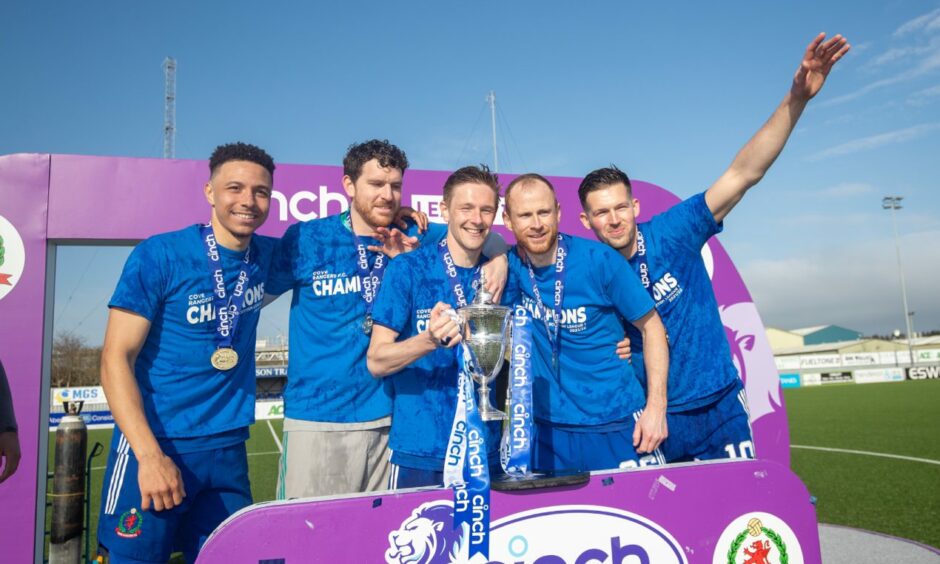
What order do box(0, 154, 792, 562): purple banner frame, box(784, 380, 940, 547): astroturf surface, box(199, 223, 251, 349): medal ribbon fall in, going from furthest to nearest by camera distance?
1. box(784, 380, 940, 547): astroturf surface
2. box(0, 154, 792, 562): purple banner frame
3. box(199, 223, 251, 349): medal ribbon

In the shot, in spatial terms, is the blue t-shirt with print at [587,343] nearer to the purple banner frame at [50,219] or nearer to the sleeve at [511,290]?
the sleeve at [511,290]

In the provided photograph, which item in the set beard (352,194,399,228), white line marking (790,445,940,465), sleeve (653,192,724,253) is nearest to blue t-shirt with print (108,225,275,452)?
beard (352,194,399,228)

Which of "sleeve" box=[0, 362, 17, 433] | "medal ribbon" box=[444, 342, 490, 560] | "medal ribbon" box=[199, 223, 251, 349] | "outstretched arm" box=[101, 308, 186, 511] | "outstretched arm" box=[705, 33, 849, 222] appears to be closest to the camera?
"medal ribbon" box=[444, 342, 490, 560]

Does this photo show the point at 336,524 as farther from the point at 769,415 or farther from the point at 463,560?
the point at 769,415

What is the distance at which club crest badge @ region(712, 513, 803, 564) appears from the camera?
183 centimetres

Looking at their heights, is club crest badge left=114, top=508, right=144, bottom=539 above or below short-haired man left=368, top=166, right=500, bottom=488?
below

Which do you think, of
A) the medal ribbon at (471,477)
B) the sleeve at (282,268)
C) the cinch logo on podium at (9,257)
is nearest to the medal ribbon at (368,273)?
the sleeve at (282,268)

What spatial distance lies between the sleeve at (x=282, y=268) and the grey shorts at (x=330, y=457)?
0.64m

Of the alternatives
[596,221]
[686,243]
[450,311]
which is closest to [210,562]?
[450,311]

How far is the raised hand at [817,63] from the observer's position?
2457 millimetres

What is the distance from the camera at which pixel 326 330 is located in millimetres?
2732

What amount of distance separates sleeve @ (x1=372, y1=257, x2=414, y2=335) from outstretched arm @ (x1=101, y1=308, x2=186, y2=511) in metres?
0.87

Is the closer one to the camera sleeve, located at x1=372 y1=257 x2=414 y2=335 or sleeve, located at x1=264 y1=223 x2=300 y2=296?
sleeve, located at x1=372 y1=257 x2=414 y2=335

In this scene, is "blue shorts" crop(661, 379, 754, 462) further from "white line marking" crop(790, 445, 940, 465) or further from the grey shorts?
"white line marking" crop(790, 445, 940, 465)
